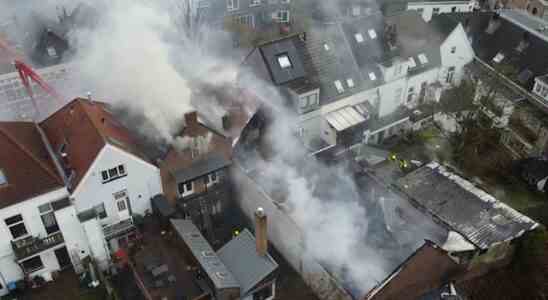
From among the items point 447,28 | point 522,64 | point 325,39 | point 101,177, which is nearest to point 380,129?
point 325,39

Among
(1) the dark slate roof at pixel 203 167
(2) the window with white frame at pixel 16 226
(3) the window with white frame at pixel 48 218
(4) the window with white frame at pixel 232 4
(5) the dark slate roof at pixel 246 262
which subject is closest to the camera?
(2) the window with white frame at pixel 16 226

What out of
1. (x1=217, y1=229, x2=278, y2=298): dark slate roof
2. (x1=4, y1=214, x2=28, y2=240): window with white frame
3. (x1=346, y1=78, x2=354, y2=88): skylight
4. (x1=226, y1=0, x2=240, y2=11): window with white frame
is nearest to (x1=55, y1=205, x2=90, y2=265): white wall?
(x1=4, y1=214, x2=28, y2=240): window with white frame

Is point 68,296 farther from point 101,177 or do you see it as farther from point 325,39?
point 325,39

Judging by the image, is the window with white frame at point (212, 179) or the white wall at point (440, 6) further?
the white wall at point (440, 6)

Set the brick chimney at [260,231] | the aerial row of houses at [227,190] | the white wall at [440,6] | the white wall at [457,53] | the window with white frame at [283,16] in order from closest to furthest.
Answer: the brick chimney at [260,231], the aerial row of houses at [227,190], the white wall at [457,53], the white wall at [440,6], the window with white frame at [283,16]

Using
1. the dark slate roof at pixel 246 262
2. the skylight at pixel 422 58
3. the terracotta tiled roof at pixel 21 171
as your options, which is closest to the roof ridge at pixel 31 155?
the terracotta tiled roof at pixel 21 171

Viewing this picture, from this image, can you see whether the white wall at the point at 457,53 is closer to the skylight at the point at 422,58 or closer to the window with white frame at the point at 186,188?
the skylight at the point at 422,58

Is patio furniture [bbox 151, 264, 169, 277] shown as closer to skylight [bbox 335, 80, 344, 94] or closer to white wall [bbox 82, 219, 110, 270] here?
white wall [bbox 82, 219, 110, 270]
